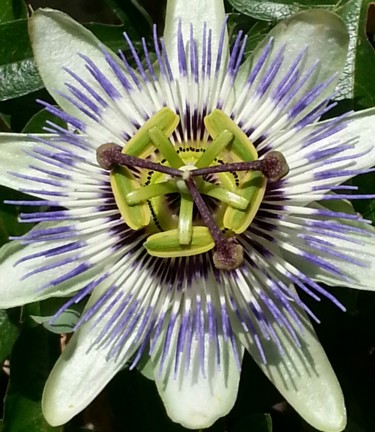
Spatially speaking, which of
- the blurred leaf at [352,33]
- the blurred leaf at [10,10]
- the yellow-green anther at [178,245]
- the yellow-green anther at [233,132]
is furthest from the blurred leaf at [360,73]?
the blurred leaf at [10,10]

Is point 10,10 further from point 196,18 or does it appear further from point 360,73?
point 360,73

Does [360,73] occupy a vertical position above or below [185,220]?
above

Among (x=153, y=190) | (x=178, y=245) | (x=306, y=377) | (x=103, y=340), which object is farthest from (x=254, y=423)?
(x=153, y=190)

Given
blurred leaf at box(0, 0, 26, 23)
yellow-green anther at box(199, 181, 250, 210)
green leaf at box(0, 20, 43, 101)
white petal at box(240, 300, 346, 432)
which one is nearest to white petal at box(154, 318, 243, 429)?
white petal at box(240, 300, 346, 432)

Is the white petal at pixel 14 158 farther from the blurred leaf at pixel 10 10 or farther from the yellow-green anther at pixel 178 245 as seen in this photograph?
the blurred leaf at pixel 10 10

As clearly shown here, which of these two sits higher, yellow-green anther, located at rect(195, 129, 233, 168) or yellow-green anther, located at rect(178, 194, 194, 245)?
yellow-green anther, located at rect(195, 129, 233, 168)

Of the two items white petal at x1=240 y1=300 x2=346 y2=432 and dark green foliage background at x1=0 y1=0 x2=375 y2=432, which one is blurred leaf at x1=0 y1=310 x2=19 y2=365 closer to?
dark green foliage background at x1=0 y1=0 x2=375 y2=432
